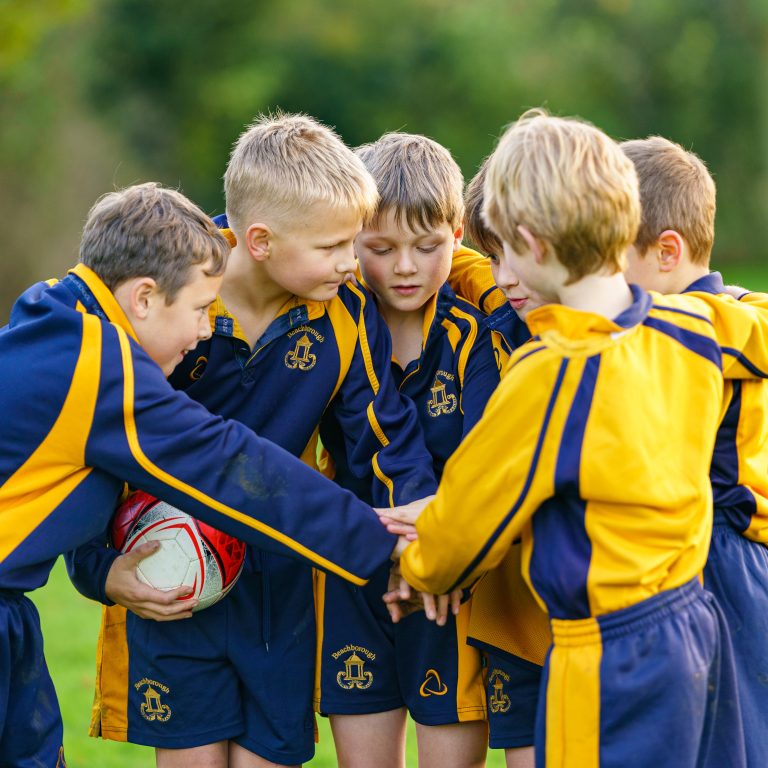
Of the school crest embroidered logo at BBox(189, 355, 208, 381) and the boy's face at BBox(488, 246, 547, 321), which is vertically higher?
the boy's face at BBox(488, 246, 547, 321)

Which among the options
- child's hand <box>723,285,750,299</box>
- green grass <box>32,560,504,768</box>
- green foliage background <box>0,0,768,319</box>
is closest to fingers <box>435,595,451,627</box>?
child's hand <box>723,285,750,299</box>

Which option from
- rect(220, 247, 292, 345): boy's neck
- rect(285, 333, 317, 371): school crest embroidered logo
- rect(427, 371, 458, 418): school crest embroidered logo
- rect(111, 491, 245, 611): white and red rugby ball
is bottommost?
rect(111, 491, 245, 611): white and red rugby ball

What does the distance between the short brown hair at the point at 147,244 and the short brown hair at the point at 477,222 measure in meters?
0.86

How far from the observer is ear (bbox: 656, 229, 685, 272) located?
3277 millimetres

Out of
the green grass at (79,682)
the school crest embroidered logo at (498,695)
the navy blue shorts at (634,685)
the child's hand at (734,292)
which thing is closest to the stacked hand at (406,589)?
the school crest embroidered logo at (498,695)

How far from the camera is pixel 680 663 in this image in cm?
267

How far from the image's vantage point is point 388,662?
374cm

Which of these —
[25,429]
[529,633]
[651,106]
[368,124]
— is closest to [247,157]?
[25,429]

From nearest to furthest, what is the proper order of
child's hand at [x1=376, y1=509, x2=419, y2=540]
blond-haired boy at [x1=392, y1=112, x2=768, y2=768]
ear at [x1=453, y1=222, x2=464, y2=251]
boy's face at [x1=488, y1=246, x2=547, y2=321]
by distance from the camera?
A: 1. blond-haired boy at [x1=392, y1=112, x2=768, y2=768]
2. child's hand at [x1=376, y1=509, x2=419, y2=540]
3. boy's face at [x1=488, y1=246, x2=547, y2=321]
4. ear at [x1=453, y1=222, x2=464, y2=251]

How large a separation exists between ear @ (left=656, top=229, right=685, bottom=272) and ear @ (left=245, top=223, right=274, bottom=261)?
1.18m

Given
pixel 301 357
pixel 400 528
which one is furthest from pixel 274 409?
pixel 400 528

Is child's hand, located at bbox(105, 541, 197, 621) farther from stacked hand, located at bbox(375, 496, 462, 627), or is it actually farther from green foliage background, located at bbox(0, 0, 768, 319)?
green foliage background, located at bbox(0, 0, 768, 319)

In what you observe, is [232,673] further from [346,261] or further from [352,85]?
[352,85]

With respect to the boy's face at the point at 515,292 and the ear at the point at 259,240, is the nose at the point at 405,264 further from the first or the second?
the ear at the point at 259,240
